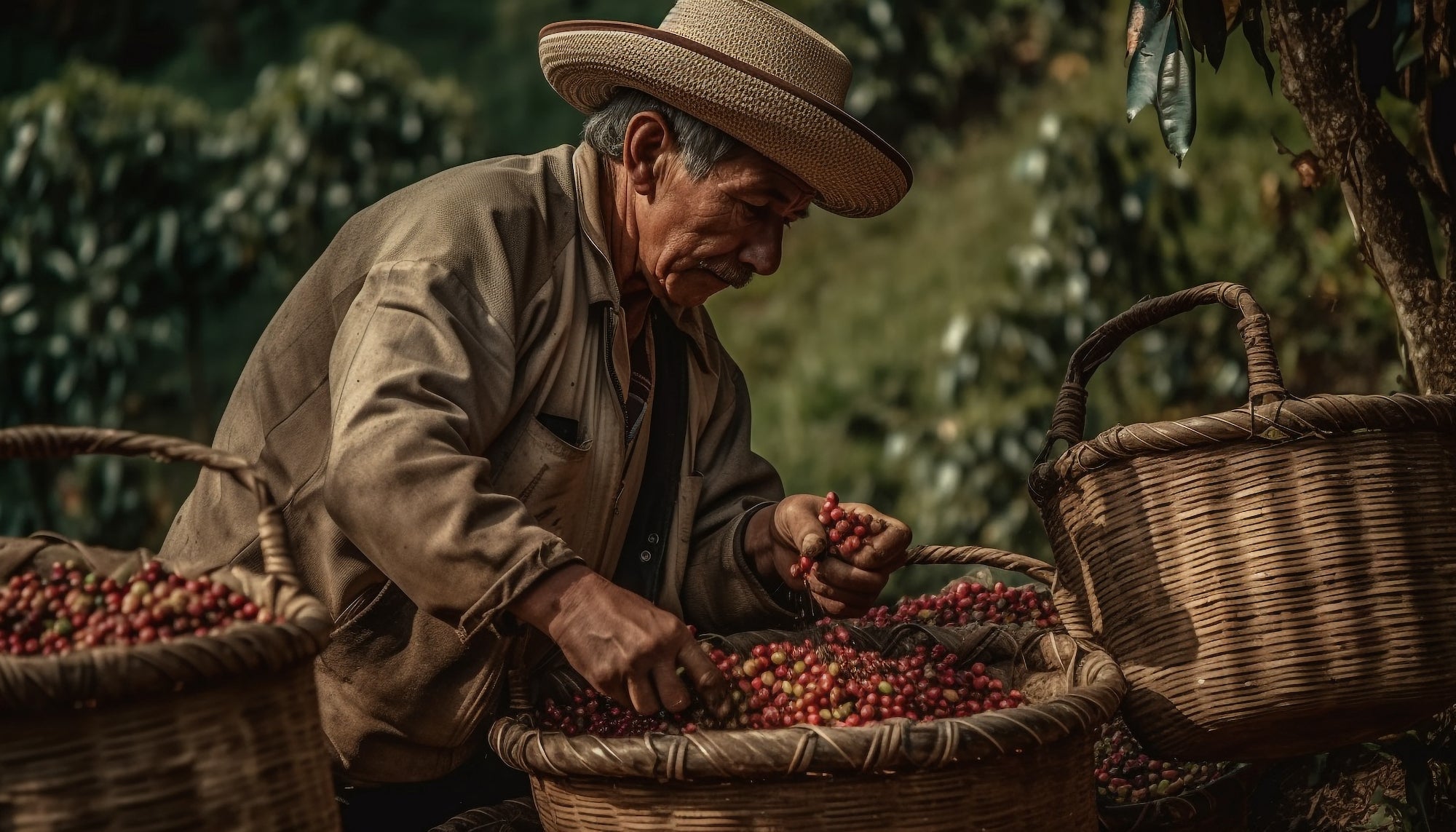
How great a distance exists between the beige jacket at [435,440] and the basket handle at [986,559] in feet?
1.96

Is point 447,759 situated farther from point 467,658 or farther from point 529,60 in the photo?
point 529,60

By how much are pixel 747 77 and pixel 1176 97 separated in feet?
2.64

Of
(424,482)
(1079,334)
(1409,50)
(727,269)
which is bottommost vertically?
(424,482)

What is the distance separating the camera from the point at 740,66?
2512mm

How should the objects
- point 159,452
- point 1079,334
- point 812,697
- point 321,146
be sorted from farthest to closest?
point 321,146, point 1079,334, point 812,697, point 159,452

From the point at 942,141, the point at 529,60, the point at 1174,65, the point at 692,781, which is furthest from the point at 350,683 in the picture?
the point at 529,60

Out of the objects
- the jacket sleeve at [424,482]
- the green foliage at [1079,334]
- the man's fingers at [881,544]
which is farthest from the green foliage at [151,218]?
the man's fingers at [881,544]

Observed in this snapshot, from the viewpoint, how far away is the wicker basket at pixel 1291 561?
7.72ft

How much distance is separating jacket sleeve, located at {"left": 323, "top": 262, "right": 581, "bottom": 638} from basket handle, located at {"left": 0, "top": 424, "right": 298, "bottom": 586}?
9.1 inches

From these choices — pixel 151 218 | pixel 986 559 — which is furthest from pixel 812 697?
pixel 151 218

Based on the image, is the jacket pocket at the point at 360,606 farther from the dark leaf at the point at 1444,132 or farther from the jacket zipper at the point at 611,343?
the dark leaf at the point at 1444,132

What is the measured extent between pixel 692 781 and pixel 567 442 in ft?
2.35

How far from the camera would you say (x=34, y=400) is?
23.0 feet

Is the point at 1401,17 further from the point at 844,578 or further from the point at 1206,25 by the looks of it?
the point at 844,578
